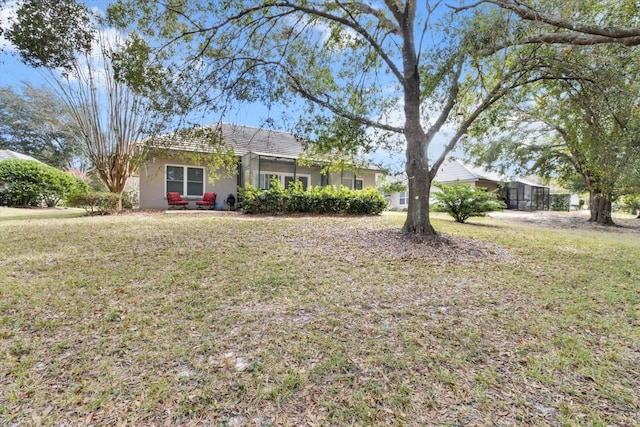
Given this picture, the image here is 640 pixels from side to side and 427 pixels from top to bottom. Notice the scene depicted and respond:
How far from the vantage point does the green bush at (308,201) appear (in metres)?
12.6

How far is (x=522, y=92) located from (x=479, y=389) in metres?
9.01

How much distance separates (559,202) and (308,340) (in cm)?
3699

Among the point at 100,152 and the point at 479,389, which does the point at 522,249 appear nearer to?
the point at 479,389

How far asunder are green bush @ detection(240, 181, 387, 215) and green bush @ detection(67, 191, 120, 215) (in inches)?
197

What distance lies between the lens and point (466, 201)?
1215 cm

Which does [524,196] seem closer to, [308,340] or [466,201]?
[466,201]

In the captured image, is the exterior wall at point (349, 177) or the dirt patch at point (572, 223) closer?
the dirt patch at point (572, 223)

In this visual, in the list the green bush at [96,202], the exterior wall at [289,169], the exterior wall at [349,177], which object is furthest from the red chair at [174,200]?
the exterior wall at [349,177]

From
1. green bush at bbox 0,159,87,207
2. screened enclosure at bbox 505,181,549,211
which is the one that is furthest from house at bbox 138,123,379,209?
screened enclosure at bbox 505,181,549,211

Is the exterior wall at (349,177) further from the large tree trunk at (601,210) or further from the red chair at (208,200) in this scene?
the large tree trunk at (601,210)

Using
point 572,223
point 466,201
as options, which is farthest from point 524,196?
point 466,201

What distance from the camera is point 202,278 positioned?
4508 mm

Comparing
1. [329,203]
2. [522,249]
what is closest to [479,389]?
[522,249]

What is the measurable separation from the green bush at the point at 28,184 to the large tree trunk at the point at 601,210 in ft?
97.1
